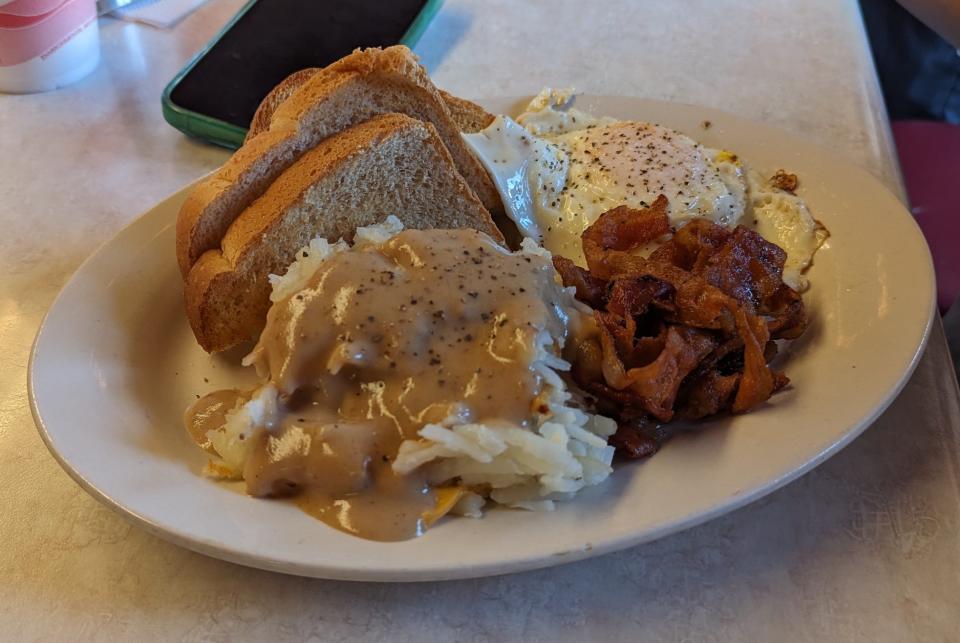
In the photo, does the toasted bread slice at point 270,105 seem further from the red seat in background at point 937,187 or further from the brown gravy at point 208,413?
the red seat in background at point 937,187

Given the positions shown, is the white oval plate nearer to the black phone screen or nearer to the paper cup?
the black phone screen

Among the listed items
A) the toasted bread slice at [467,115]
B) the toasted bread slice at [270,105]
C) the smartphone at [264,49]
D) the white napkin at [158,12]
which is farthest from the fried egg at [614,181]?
the white napkin at [158,12]

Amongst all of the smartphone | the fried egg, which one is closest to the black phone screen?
the smartphone

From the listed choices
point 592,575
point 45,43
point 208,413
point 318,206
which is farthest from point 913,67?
point 45,43

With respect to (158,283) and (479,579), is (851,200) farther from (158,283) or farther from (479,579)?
(158,283)

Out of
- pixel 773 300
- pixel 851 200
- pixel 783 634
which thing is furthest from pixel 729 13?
pixel 783 634

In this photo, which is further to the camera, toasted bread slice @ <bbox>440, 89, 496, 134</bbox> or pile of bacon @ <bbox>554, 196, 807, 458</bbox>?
toasted bread slice @ <bbox>440, 89, 496, 134</bbox>

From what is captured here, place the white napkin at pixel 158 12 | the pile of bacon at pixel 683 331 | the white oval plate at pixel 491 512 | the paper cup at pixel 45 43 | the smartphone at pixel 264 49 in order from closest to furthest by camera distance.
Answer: the white oval plate at pixel 491 512 → the pile of bacon at pixel 683 331 → the smartphone at pixel 264 49 → the paper cup at pixel 45 43 → the white napkin at pixel 158 12
